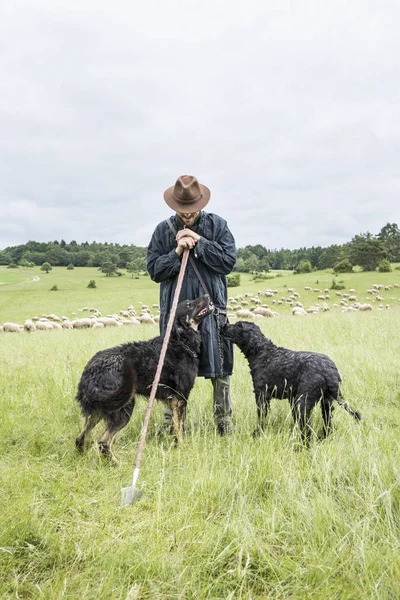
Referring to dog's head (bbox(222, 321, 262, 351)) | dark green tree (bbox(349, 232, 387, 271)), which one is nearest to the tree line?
dark green tree (bbox(349, 232, 387, 271))

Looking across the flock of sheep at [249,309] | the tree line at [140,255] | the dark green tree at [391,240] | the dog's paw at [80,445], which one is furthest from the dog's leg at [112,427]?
the dark green tree at [391,240]

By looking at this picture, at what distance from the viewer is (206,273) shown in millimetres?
5117

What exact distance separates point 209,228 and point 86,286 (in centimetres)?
4422

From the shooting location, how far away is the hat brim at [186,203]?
15.8 feet

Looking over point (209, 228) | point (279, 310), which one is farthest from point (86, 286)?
point (209, 228)

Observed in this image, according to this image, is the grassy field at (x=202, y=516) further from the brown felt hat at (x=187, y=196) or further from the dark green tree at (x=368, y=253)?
the dark green tree at (x=368, y=253)

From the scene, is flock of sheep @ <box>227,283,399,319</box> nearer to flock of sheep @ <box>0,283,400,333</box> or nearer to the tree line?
flock of sheep @ <box>0,283,400,333</box>

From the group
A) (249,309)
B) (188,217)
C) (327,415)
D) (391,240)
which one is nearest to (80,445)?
→ (327,415)

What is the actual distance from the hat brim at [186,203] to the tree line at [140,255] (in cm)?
5697

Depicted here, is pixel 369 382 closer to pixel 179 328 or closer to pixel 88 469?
pixel 179 328

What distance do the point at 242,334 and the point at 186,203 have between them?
1918mm

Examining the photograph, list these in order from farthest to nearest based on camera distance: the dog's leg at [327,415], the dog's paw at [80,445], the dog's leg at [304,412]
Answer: the dog's leg at [327,415], the dog's leg at [304,412], the dog's paw at [80,445]

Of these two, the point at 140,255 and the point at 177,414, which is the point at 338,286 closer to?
the point at 177,414

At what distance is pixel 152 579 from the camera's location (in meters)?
2.29
